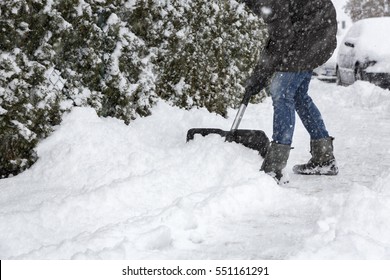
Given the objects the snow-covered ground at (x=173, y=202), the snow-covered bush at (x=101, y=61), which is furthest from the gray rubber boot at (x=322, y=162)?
the snow-covered bush at (x=101, y=61)

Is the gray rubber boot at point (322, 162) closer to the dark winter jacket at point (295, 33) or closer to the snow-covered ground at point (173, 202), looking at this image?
the snow-covered ground at point (173, 202)

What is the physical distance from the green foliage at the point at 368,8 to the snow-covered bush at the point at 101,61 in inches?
1320

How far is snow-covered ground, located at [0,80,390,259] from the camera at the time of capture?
3.08 meters

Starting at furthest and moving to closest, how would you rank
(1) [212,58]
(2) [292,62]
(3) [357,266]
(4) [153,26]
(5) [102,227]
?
(1) [212,58] → (4) [153,26] → (2) [292,62] → (5) [102,227] → (3) [357,266]

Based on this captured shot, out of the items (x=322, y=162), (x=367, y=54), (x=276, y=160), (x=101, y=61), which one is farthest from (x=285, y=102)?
(x=367, y=54)

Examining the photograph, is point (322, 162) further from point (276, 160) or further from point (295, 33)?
point (295, 33)

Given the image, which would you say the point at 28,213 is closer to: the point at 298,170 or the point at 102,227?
the point at 102,227

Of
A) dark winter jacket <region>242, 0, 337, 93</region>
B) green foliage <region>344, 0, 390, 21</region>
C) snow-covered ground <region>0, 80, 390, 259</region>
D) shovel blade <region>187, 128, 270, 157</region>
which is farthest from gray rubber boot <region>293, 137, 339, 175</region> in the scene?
green foliage <region>344, 0, 390, 21</region>

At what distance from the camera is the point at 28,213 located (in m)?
3.52

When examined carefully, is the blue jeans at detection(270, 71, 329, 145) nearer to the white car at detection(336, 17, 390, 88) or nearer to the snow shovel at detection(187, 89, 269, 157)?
the snow shovel at detection(187, 89, 269, 157)

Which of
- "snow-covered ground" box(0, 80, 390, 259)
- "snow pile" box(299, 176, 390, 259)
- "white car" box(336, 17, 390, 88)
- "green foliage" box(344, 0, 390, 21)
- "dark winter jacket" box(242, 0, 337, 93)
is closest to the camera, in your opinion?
"snow pile" box(299, 176, 390, 259)

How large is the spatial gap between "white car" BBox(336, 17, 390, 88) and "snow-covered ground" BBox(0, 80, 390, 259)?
5.39m

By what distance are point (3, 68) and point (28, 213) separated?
138 centimetres

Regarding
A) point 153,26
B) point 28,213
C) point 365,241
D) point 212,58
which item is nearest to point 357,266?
point 365,241
